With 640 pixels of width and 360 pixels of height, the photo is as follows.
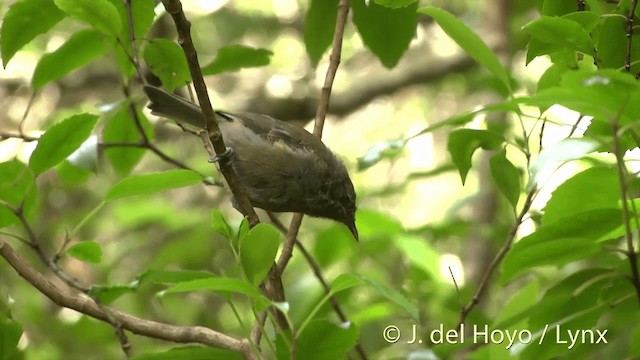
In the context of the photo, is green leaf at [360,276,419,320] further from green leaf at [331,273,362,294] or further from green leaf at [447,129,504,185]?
green leaf at [447,129,504,185]

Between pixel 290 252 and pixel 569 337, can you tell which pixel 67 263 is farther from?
pixel 569 337

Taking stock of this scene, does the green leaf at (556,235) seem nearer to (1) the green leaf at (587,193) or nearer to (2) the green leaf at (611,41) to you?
(1) the green leaf at (587,193)

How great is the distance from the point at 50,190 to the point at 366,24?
422 centimetres

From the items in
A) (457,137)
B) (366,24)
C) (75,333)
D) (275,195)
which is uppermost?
(366,24)

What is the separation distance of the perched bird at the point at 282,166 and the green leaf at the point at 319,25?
66 centimetres

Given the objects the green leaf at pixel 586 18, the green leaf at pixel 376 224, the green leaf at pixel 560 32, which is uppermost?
the green leaf at pixel 586 18

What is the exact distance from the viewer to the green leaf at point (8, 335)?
198 cm

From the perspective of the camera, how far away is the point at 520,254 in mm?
1493

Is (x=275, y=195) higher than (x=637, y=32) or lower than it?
lower

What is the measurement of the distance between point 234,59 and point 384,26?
0.51m

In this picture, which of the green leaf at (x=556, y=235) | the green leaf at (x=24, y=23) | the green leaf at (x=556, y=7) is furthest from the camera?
the green leaf at (x=24, y=23)

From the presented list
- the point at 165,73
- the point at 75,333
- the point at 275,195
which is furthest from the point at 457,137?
the point at 75,333

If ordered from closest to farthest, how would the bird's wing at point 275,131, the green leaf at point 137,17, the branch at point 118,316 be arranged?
1. the branch at point 118,316
2. the green leaf at point 137,17
3. the bird's wing at point 275,131

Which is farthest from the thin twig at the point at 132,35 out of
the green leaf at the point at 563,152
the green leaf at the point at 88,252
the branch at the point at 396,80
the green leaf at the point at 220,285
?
the branch at the point at 396,80
